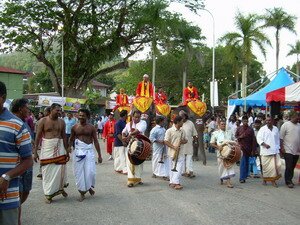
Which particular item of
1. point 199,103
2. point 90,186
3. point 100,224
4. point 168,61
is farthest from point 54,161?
point 168,61

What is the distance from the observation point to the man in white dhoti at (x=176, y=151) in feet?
32.4

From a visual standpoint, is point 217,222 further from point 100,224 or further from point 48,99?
point 48,99

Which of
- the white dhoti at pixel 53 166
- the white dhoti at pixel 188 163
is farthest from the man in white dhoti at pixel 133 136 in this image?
the white dhoti at pixel 53 166

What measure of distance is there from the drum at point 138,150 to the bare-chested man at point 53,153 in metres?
1.81

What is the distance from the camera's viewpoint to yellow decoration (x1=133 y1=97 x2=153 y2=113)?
14.4 metres

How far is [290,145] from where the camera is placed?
34.6 feet

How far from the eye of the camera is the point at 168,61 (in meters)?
49.9

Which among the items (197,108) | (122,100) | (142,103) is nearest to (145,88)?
(142,103)

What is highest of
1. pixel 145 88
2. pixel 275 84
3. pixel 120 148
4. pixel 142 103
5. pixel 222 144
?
pixel 275 84

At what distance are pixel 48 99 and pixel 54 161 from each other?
20.6 metres

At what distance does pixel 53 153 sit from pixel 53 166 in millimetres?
241

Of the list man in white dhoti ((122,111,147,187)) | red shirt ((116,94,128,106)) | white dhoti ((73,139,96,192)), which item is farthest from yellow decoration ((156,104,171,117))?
white dhoti ((73,139,96,192))

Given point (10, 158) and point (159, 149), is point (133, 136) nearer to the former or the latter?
point (159, 149)

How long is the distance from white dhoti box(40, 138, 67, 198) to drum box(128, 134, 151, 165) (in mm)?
1894
